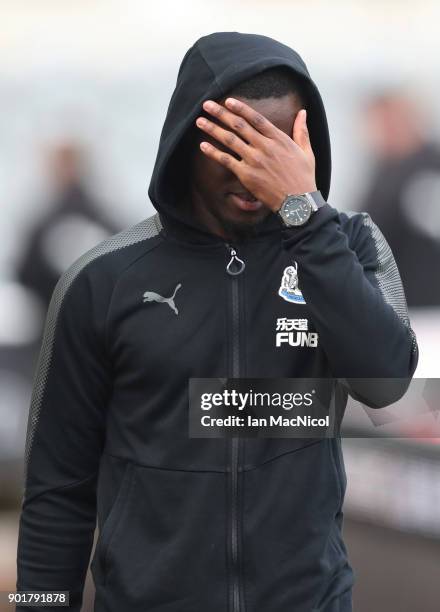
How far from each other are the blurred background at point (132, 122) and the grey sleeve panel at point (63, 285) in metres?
2.16

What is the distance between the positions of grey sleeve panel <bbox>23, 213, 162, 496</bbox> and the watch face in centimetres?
36

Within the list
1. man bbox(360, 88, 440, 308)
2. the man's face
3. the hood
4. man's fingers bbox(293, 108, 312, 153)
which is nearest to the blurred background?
man bbox(360, 88, 440, 308)

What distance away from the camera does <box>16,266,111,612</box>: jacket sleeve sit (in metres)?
1.95

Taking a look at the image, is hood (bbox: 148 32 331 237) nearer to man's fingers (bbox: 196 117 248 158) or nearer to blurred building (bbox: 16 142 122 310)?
man's fingers (bbox: 196 117 248 158)

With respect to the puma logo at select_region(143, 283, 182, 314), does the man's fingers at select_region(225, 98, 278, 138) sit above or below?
above

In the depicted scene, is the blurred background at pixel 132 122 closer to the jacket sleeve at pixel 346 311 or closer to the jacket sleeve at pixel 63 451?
the jacket sleeve at pixel 63 451

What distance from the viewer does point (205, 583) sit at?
5.93 ft

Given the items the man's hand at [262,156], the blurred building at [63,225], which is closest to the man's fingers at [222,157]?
the man's hand at [262,156]

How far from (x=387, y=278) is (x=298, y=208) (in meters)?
0.27

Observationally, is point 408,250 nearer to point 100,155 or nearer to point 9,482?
point 100,155

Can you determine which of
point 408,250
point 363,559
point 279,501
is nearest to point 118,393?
point 279,501

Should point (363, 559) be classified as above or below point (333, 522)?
below

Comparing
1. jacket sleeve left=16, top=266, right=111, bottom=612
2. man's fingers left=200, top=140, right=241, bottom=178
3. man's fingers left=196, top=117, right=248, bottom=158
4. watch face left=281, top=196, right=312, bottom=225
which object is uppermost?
man's fingers left=196, top=117, right=248, bottom=158

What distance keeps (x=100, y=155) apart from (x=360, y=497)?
63.0 inches
